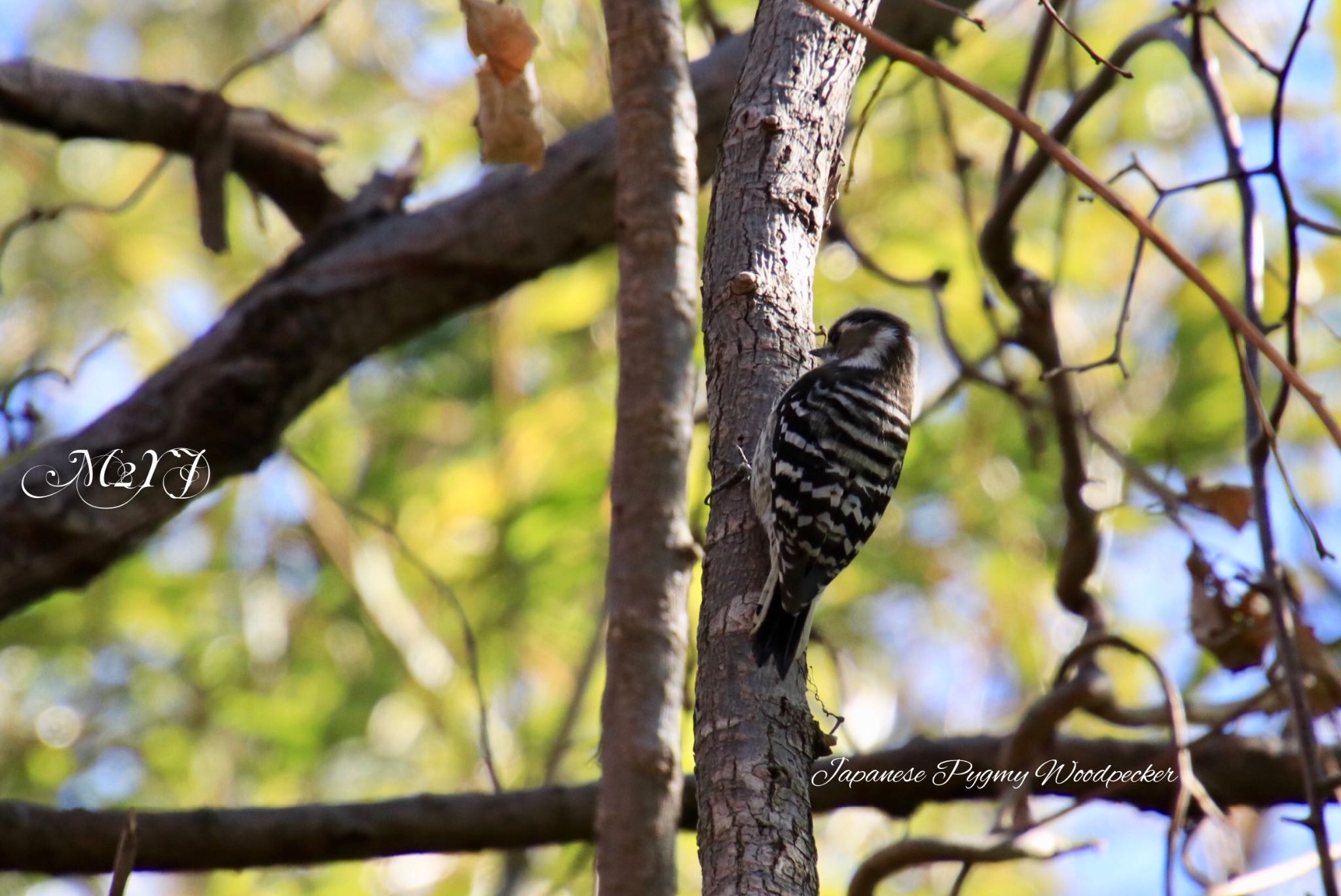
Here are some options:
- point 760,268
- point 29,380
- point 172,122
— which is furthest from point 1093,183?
point 172,122

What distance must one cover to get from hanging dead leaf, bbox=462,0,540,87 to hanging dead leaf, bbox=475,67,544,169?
3.7 inches

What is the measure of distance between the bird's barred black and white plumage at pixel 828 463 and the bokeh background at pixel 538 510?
1420 millimetres

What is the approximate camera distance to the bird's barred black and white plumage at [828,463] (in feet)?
9.22

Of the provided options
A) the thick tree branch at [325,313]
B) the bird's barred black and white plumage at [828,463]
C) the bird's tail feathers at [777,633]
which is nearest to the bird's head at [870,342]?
the bird's barred black and white plumage at [828,463]

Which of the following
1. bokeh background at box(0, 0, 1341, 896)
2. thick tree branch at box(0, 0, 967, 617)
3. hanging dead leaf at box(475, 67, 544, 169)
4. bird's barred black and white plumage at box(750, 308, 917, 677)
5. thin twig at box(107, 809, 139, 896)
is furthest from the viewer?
bokeh background at box(0, 0, 1341, 896)

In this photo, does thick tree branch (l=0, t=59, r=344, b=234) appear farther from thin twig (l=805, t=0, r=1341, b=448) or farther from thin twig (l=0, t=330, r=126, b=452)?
Result: thin twig (l=805, t=0, r=1341, b=448)

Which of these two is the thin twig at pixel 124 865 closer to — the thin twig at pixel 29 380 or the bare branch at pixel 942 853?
the bare branch at pixel 942 853

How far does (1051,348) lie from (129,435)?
9.53 ft

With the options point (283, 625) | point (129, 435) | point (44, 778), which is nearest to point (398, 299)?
point (129, 435)

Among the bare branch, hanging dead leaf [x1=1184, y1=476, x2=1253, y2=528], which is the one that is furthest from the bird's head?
the bare branch

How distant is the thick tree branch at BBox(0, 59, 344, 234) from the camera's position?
443 centimetres

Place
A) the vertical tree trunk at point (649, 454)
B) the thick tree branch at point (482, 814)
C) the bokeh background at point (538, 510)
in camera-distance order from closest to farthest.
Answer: the vertical tree trunk at point (649, 454) → the thick tree branch at point (482, 814) → the bokeh background at point (538, 510)

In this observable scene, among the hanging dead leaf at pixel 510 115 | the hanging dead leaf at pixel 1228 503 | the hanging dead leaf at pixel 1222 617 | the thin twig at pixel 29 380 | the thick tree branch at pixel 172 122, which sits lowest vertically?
the hanging dead leaf at pixel 1222 617

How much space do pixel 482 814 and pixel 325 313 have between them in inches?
65.3
